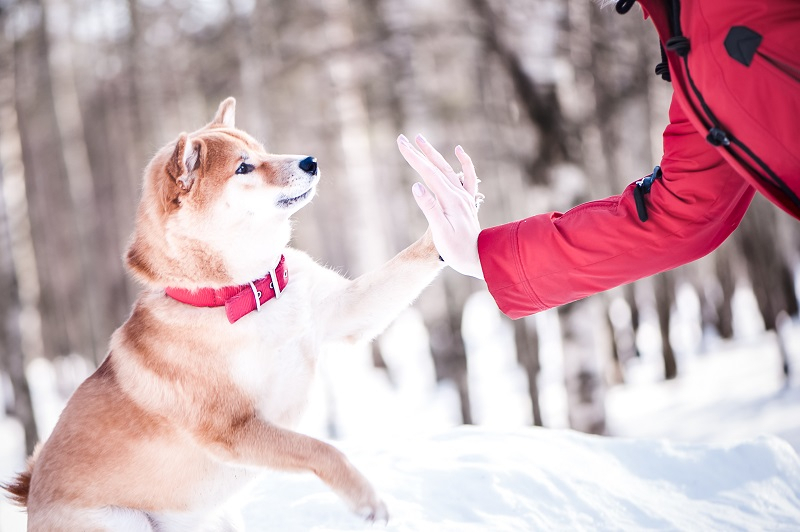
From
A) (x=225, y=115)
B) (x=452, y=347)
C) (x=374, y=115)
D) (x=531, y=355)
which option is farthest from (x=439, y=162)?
(x=374, y=115)

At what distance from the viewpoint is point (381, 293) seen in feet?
9.98

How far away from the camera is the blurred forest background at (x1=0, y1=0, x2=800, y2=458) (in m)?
6.57

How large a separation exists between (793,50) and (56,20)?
31.0ft

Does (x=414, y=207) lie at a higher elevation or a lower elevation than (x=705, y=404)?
higher

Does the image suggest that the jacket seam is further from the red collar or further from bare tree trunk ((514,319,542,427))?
bare tree trunk ((514,319,542,427))

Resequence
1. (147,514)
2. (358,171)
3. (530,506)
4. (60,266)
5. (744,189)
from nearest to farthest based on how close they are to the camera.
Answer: (744,189) < (147,514) < (530,506) < (358,171) < (60,266)

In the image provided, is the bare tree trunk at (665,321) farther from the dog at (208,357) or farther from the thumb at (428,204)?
the thumb at (428,204)

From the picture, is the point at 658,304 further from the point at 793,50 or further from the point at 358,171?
the point at 793,50

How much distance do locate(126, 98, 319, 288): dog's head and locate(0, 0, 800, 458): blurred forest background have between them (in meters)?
3.72

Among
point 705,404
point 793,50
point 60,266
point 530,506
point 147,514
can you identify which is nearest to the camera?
point 793,50

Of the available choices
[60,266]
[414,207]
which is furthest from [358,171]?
[60,266]

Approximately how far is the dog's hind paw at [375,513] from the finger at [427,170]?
115 cm

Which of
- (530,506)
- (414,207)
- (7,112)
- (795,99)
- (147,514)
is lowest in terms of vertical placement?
(530,506)

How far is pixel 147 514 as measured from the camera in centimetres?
289
